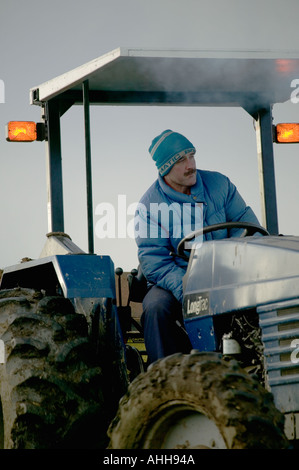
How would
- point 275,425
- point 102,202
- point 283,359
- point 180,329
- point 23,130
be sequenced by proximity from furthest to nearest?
1. point 23,130
2. point 102,202
3. point 180,329
4. point 283,359
5. point 275,425

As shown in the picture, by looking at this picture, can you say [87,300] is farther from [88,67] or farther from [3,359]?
[88,67]

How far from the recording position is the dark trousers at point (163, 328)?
11.3ft

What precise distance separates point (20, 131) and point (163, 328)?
61.3 inches

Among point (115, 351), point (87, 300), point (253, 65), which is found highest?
point (253, 65)

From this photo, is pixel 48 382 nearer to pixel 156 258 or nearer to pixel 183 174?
pixel 156 258

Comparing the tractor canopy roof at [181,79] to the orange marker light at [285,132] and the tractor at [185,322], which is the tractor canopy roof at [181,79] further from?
the orange marker light at [285,132]

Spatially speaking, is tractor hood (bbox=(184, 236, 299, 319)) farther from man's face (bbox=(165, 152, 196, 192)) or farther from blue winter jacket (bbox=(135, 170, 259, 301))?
man's face (bbox=(165, 152, 196, 192))

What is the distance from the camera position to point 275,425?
2.31 metres

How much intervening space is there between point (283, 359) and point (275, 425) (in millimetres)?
407

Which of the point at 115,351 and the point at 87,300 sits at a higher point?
the point at 87,300

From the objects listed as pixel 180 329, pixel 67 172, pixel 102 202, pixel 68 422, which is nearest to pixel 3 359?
pixel 68 422

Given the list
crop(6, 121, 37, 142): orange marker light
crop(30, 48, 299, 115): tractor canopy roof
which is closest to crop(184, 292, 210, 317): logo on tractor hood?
crop(30, 48, 299, 115): tractor canopy roof

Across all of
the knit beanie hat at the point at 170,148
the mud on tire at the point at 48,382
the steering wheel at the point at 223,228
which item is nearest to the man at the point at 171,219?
the knit beanie hat at the point at 170,148

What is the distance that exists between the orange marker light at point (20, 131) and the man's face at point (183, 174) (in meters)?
0.87
